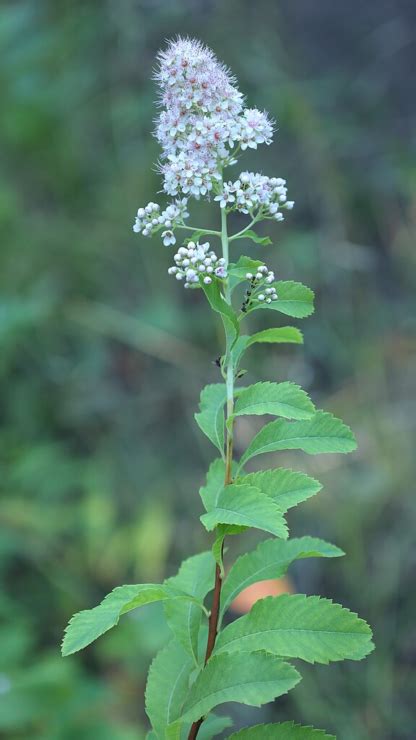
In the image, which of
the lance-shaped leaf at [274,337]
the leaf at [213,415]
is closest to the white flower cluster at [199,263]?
the lance-shaped leaf at [274,337]

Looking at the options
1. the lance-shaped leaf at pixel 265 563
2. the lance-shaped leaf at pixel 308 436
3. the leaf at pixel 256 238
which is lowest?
the lance-shaped leaf at pixel 265 563

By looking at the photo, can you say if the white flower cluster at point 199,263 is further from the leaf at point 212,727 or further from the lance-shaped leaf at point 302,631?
the leaf at point 212,727

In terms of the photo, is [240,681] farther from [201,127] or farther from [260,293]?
[201,127]

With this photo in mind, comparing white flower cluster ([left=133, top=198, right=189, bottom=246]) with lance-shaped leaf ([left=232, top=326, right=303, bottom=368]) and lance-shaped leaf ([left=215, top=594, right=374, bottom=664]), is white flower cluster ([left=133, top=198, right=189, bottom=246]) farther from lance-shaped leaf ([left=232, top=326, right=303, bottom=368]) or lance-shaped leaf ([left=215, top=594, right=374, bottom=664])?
lance-shaped leaf ([left=215, top=594, right=374, bottom=664])

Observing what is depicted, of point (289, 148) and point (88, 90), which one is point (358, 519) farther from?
point (88, 90)

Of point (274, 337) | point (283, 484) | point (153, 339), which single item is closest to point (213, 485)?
point (283, 484)

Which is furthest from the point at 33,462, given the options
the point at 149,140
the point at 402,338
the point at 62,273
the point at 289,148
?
the point at 289,148

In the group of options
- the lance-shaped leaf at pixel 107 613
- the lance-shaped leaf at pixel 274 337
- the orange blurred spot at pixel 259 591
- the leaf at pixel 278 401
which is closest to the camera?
the lance-shaped leaf at pixel 107 613
